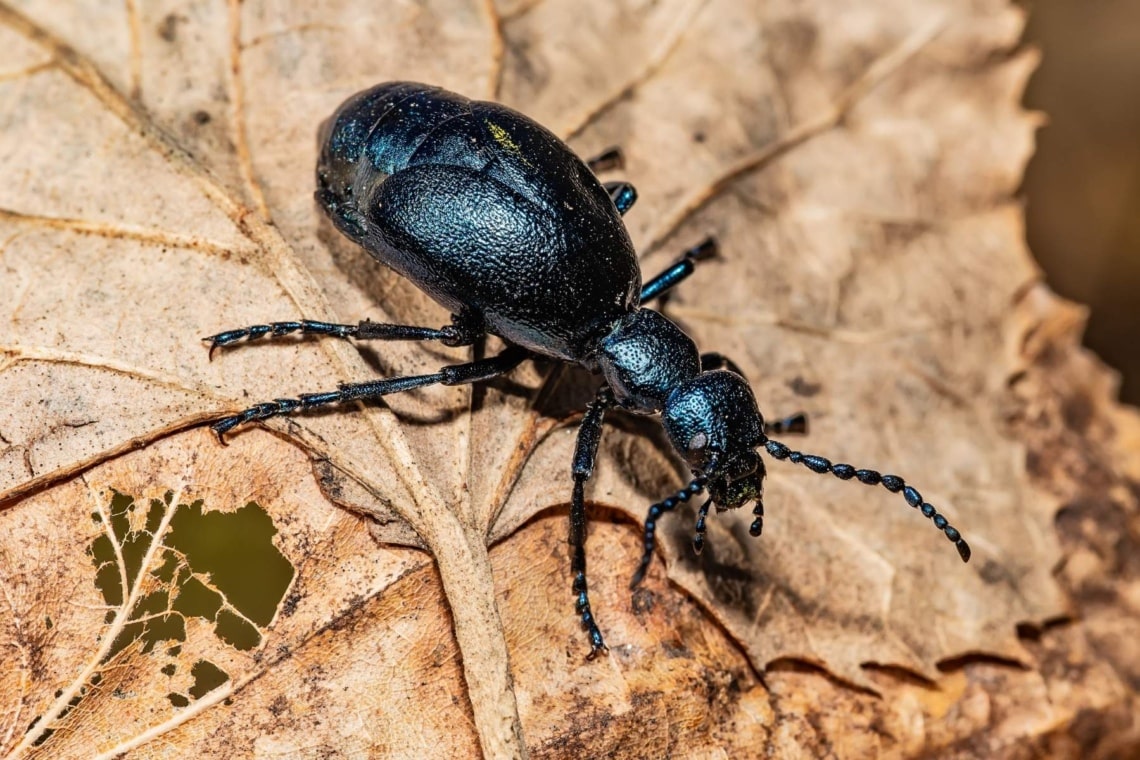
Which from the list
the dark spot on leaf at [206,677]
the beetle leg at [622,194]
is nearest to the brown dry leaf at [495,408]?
the dark spot on leaf at [206,677]

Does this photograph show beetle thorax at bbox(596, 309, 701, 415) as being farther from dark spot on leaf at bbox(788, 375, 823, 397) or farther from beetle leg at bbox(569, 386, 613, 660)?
dark spot on leaf at bbox(788, 375, 823, 397)

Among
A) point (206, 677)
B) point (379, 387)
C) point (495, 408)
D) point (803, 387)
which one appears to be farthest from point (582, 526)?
point (803, 387)

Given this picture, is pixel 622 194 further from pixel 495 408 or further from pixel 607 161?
pixel 495 408

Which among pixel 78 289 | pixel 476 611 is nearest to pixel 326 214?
pixel 78 289

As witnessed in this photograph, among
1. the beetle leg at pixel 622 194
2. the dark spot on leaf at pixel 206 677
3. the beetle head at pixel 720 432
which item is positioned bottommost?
the dark spot on leaf at pixel 206 677

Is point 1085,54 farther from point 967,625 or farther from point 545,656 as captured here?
point 545,656

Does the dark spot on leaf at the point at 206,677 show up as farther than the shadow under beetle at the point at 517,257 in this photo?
No

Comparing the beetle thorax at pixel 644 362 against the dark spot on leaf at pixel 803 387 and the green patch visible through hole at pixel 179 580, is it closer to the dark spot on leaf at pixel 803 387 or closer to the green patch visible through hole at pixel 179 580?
the dark spot on leaf at pixel 803 387
